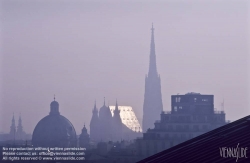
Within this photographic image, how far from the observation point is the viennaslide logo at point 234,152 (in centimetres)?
2813

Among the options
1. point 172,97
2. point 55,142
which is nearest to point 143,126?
point 55,142

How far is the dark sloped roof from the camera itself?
30220 mm

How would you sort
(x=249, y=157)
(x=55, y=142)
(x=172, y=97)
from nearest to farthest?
(x=249, y=157) → (x=172, y=97) → (x=55, y=142)

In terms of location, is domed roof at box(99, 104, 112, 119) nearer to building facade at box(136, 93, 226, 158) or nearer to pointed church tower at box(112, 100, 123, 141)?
pointed church tower at box(112, 100, 123, 141)

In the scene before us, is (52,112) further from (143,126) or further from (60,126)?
(143,126)

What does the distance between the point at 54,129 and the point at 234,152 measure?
112 meters

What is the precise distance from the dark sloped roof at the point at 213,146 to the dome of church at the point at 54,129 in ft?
318

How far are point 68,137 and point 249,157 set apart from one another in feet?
363

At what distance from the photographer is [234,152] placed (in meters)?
29.0

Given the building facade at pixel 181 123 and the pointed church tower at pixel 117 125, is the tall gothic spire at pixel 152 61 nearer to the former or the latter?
the pointed church tower at pixel 117 125

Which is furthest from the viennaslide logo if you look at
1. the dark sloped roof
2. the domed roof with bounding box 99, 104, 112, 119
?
the domed roof with bounding box 99, 104, 112, 119

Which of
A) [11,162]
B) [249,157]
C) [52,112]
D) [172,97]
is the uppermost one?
[52,112]

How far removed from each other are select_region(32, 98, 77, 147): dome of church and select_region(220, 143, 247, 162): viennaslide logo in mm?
104489

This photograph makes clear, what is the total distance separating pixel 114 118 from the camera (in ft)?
552
